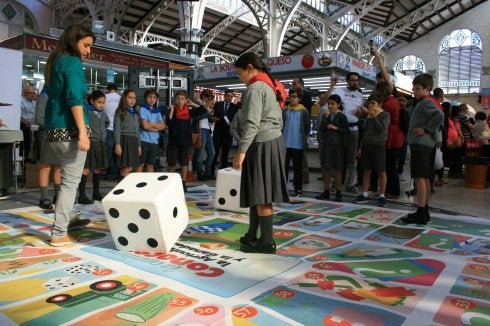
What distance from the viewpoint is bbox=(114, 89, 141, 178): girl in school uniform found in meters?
4.67

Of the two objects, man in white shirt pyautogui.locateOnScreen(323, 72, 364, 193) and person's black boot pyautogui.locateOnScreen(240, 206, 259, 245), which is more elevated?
man in white shirt pyautogui.locateOnScreen(323, 72, 364, 193)

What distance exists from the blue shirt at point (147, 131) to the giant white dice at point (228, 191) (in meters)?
1.25

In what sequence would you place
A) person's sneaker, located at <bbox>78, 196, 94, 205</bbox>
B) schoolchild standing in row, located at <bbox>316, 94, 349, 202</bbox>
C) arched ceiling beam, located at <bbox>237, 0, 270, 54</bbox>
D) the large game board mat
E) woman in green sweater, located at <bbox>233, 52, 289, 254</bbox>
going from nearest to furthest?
the large game board mat < woman in green sweater, located at <bbox>233, 52, 289, 254</bbox> < person's sneaker, located at <bbox>78, 196, 94, 205</bbox> < schoolchild standing in row, located at <bbox>316, 94, 349, 202</bbox> < arched ceiling beam, located at <bbox>237, 0, 270, 54</bbox>

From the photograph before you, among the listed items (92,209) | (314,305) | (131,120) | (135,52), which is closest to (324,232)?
(314,305)

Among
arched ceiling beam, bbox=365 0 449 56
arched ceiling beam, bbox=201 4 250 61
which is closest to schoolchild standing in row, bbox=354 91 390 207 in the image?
arched ceiling beam, bbox=201 4 250 61

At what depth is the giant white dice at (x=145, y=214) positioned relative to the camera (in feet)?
8.59

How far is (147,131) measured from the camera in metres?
4.91

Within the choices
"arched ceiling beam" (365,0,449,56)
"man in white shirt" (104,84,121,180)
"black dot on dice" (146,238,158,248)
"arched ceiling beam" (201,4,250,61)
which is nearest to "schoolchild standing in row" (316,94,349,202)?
"black dot on dice" (146,238,158,248)

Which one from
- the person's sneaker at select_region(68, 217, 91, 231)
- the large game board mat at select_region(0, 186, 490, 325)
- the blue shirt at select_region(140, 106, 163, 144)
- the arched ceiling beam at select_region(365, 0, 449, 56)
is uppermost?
the arched ceiling beam at select_region(365, 0, 449, 56)

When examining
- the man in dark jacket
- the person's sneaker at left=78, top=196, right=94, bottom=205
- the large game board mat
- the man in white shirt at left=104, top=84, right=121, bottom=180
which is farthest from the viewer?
the man in dark jacket

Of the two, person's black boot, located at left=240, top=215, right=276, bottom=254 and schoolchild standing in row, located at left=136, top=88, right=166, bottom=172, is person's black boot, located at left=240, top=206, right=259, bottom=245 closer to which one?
person's black boot, located at left=240, top=215, right=276, bottom=254

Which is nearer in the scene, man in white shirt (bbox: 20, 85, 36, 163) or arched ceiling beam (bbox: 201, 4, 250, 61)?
man in white shirt (bbox: 20, 85, 36, 163)

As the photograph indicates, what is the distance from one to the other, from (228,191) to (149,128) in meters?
1.39

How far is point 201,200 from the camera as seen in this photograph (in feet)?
15.8
